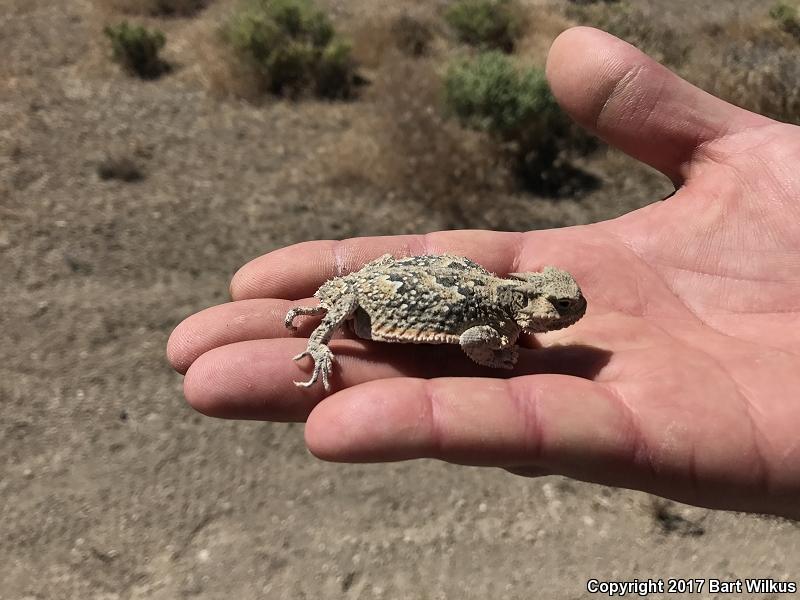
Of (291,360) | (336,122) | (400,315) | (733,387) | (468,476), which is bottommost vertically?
(468,476)

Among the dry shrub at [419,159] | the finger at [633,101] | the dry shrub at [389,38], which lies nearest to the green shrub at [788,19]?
the dry shrub at [389,38]

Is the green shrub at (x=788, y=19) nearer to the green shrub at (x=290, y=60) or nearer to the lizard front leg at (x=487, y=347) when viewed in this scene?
the green shrub at (x=290, y=60)

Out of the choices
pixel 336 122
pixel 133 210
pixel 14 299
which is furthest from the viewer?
pixel 336 122

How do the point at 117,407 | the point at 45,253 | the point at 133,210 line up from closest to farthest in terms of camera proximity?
the point at 117,407
the point at 45,253
the point at 133,210

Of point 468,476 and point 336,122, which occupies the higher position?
point 336,122

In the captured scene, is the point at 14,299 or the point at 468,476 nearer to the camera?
Result: the point at 468,476

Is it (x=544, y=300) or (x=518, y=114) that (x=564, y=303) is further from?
(x=518, y=114)

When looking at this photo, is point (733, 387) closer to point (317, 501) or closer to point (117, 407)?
point (317, 501)

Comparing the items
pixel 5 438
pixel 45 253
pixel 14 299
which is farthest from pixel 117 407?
pixel 45 253

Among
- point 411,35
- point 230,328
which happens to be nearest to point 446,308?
point 230,328

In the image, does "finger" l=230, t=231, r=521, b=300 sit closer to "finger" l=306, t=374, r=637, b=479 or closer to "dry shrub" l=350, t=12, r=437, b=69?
"finger" l=306, t=374, r=637, b=479
